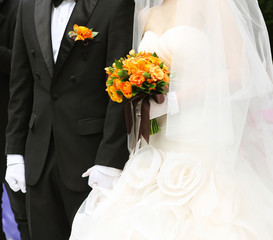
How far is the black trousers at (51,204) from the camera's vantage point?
238cm

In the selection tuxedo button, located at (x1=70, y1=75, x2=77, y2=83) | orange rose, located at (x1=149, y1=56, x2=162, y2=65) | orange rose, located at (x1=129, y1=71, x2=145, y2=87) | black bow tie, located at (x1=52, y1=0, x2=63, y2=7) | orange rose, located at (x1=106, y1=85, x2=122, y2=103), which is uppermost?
black bow tie, located at (x1=52, y1=0, x2=63, y2=7)

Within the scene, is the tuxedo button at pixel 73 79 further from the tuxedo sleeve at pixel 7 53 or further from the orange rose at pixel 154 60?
the tuxedo sleeve at pixel 7 53

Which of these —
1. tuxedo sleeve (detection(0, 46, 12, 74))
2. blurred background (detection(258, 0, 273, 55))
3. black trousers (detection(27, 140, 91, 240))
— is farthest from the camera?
blurred background (detection(258, 0, 273, 55))

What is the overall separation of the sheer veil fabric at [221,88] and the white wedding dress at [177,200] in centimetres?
3

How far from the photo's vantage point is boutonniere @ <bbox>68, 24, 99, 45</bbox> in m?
2.15

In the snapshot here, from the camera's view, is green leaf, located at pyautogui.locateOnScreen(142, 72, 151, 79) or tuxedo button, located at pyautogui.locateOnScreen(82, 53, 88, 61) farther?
tuxedo button, located at pyautogui.locateOnScreen(82, 53, 88, 61)

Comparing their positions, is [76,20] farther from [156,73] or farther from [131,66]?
[156,73]

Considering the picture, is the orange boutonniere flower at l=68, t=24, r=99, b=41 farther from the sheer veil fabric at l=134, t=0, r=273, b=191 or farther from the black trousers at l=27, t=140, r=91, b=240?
the black trousers at l=27, t=140, r=91, b=240

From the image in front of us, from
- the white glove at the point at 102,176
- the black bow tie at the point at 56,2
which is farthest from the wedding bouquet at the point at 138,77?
the black bow tie at the point at 56,2

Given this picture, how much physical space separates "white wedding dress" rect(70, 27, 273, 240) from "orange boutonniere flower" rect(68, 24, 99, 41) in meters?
0.30

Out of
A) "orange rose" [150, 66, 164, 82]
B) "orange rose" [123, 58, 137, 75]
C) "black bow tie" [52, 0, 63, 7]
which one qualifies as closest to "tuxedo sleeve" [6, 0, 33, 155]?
"black bow tie" [52, 0, 63, 7]

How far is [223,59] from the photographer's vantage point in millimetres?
1995

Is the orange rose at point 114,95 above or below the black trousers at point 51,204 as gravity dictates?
above

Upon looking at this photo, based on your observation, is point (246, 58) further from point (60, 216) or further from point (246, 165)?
point (60, 216)
